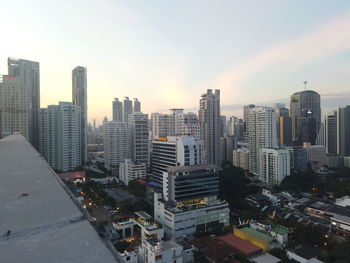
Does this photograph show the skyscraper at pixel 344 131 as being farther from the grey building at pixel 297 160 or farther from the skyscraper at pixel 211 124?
the skyscraper at pixel 211 124

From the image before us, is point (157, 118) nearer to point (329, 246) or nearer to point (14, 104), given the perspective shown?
point (14, 104)

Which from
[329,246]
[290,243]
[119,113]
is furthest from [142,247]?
[119,113]

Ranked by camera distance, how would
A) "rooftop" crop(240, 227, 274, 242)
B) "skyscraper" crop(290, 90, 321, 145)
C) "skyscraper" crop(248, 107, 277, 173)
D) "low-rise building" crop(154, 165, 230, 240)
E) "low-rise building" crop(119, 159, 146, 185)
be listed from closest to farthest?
"rooftop" crop(240, 227, 274, 242)
"low-rise building" crop(154, 165, 230, 240)
"low-rise building" crop(119, 159, 146, 185)
"skyscraper" crop(248, 107, 277, 173)
"skyscraper" crop(290, 90, 321, 145)

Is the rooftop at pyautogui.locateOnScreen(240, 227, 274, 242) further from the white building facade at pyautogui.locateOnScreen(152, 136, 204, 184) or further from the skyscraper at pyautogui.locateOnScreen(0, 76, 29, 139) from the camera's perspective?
the skyscraper at pyautogui.locateOnScreen(0, 76, 29, 139)

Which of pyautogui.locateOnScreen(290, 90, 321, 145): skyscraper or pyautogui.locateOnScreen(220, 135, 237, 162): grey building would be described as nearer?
pyautogui.locateOnScreen(220, 135, 237, 162): grey building

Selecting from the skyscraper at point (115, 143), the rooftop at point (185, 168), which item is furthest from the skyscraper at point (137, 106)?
the rooftop at point (185, 168)

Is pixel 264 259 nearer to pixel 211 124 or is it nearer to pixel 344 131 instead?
pixel 211 124

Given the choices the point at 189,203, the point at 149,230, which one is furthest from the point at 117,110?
the point at 149,230

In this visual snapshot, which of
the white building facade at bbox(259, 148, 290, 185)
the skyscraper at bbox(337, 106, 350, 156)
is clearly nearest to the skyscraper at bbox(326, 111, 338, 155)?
the skyscraper at bbox(337, 106, 350, 156)

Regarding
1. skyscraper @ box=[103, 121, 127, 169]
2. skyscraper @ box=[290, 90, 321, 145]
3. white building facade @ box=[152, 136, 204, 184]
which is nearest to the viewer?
white building facade @ box=[152, 136, 204, 184]
